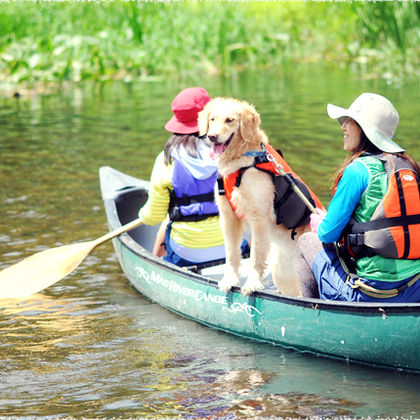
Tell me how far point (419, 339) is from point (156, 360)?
1.67m

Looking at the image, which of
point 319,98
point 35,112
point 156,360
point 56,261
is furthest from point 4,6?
point 156,360

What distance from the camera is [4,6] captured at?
20.0m

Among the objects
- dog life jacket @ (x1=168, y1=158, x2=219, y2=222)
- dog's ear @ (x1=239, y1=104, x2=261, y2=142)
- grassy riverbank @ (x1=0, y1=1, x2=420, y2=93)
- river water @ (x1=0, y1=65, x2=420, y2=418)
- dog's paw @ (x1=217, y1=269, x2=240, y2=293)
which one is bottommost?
river water @ (x1=0, y1=65, x2=420, y2=418)

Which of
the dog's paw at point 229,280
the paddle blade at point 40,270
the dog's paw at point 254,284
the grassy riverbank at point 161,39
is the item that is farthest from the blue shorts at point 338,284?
the grassy riverbank at point 161,39

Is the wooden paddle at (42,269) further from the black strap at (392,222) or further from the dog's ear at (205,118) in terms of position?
the black strap at (392,222)

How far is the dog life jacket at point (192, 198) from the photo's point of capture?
17.4ft

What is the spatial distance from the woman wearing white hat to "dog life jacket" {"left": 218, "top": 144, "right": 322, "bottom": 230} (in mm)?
428

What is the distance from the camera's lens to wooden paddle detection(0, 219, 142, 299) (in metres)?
6.14

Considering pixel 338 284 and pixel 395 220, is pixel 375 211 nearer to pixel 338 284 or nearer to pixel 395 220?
pixel 395 220

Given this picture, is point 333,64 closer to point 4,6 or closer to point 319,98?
point 319,98

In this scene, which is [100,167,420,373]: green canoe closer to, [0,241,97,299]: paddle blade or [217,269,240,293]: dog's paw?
[217,269,240,293]: dog's paw

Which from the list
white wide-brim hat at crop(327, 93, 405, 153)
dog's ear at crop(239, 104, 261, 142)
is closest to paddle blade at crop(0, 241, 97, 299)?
dog's ear at crop(239, 104, 261, 142)

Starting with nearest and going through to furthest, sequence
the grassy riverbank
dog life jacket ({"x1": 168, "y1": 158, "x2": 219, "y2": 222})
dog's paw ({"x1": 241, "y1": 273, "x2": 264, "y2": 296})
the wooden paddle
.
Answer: dog's paw ({"x1": 241, "y1": 273, "x2": 264, "y2": 296}) → dog life jacket ({"x1": 168, "y1": 158, "x2": 219, "y2": 222}) → the wooden paddle → the grassy riverbank

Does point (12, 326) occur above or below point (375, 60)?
below
